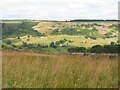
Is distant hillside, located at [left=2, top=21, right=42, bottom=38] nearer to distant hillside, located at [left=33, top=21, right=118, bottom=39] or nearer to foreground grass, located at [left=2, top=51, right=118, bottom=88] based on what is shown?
distant hillside, located at [left=33, top=21, right=118, bottom=39]

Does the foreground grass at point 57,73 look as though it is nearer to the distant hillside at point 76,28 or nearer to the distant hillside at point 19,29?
the distant hillside at point 19,29

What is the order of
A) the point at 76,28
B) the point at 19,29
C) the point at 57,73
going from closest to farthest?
the point at 57,73 < the point at 19,29 < the point at 76,28

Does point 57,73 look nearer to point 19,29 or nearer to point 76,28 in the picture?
point 19,29

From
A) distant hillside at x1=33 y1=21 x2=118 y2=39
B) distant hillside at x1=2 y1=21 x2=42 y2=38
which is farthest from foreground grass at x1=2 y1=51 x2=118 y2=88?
distant hillside at x1=33 y1=21 x2=118 y2=39

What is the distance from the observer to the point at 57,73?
7.98m

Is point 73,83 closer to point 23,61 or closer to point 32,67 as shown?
point 32,67

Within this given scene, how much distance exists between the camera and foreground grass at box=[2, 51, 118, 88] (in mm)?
7113

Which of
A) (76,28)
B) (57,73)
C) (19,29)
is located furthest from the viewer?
(76,28)

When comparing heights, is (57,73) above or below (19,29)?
above

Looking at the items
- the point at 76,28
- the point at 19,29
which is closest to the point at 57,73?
the point at 19,29

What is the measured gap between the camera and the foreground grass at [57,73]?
23.3ft

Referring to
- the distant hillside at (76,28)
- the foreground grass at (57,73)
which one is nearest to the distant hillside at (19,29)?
the distant hillside at (76,28)

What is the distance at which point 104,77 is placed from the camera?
8000 mm

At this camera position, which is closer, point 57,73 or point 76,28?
point 57,73
